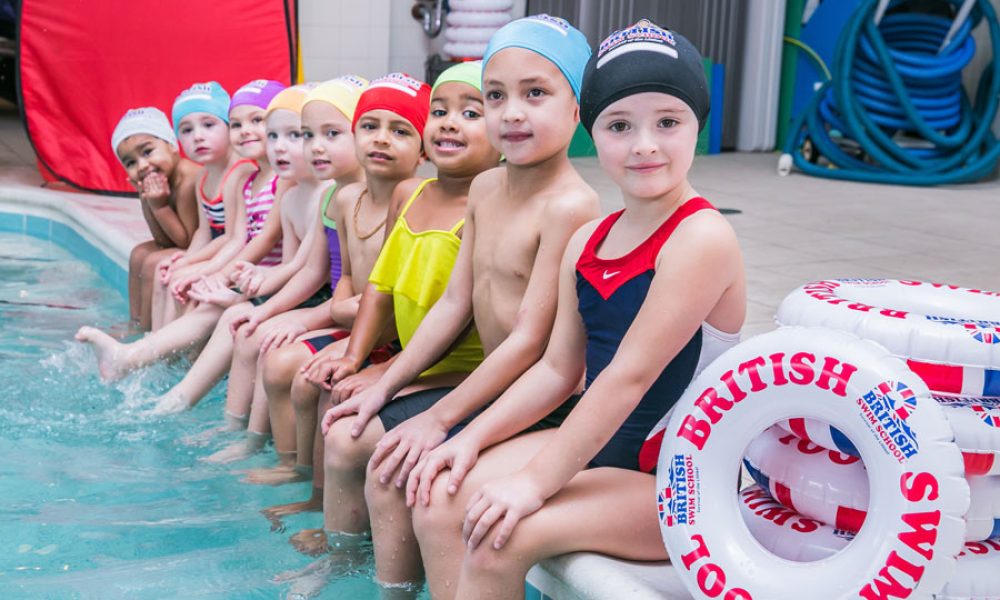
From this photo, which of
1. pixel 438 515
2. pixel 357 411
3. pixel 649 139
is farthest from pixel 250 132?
pixel 649 139

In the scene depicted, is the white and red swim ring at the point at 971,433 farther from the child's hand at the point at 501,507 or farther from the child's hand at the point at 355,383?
the child's hand at the point at 355,383

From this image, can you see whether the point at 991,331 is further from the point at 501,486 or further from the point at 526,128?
the point at 526,128

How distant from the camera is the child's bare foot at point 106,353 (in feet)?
14.0

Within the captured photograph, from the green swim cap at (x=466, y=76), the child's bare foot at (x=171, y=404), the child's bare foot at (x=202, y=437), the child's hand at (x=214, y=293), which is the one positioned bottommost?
the child's bare foot at (x=202, y=437)

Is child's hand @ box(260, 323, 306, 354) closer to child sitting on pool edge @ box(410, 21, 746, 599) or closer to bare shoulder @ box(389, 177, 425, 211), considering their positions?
bare shoulder @ box(389, 177, 425, 211)

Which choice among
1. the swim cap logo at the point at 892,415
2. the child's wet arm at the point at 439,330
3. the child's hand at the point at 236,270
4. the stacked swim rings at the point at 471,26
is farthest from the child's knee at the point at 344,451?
the stacked swim rings at the point at 471,26

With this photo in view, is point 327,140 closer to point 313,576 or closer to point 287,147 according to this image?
point 287,147

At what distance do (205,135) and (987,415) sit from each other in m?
3.49

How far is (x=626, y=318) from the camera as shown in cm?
215

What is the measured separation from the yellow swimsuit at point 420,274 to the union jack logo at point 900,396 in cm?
130

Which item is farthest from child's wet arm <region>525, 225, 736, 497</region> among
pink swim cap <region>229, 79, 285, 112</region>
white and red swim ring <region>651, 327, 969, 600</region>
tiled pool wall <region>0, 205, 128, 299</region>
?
tiled pool wall <region>0, 205, 128, 299</region>

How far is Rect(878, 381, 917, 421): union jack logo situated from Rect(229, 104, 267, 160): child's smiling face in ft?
10.3

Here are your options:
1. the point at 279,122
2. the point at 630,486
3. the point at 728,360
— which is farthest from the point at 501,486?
the point at 279,122

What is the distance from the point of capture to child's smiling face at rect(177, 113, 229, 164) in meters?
4.68
